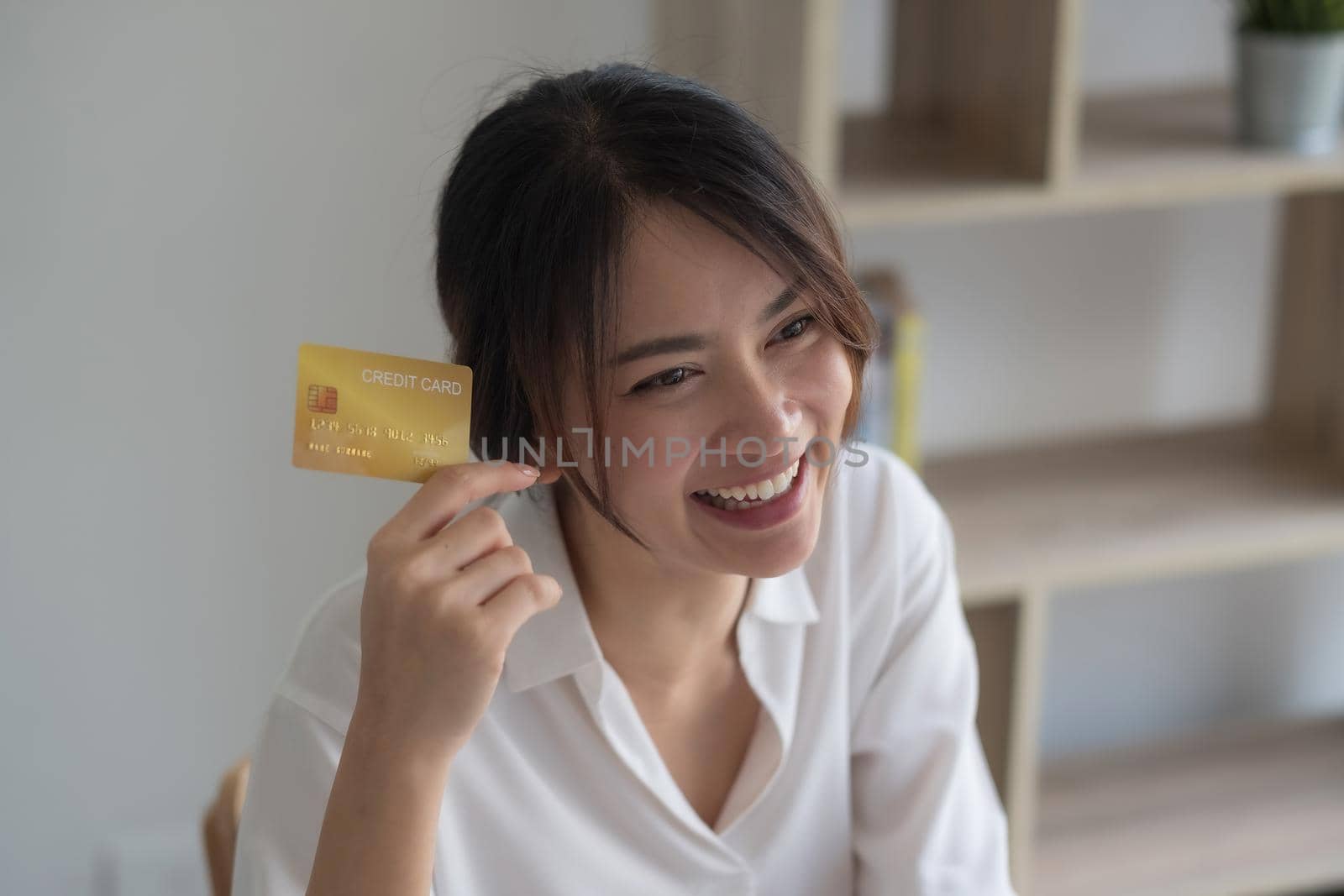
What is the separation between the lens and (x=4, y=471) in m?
1.90

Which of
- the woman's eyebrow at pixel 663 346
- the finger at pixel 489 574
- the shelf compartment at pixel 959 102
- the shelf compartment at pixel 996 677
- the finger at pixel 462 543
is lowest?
the shelf compartment at pixel 996 677

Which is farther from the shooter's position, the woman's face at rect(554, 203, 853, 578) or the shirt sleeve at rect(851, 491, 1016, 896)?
the shirt sleeve at rect(851, 491, 1016, 896)

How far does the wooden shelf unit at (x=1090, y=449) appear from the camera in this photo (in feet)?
5.52

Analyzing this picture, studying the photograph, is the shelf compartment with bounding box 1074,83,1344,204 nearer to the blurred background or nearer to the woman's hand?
the blurred background

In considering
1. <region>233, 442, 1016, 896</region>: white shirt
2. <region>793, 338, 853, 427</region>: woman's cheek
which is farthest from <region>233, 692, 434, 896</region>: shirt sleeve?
<region>793, 338, 853, 427</region>: woman's cheek

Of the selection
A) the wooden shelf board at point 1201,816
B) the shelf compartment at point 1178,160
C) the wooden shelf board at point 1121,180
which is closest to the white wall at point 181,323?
the wooden shelf board at point 1121,180

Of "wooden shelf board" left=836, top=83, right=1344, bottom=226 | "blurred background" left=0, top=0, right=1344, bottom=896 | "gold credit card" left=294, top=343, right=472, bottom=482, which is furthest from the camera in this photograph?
"blurred background" left=0, top=0, right=1344, bottom=896

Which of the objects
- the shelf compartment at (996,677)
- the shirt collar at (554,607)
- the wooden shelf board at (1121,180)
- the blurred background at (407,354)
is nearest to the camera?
the shirt collar at (554,607)

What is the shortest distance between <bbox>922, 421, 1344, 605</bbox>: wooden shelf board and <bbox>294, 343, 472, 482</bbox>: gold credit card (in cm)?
96

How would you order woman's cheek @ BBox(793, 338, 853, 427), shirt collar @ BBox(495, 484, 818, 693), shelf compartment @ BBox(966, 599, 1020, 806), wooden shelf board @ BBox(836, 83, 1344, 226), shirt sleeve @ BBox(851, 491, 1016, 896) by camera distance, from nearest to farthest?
woman's cheek @ BBox(793, 338, 853, 427)
shirt collar @ BBox(495, 484, 818, 693)
shirt sleeve @ BBox(851, 491, 1016, 896)
wooden shelf board @ BBox(836, 83, 1344, 226)
shelf compartment @ BBox(966, 599, 1020, 806)

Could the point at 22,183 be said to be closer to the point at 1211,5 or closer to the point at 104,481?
the point at 104,481

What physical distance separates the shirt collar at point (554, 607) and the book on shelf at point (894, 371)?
0.52 m

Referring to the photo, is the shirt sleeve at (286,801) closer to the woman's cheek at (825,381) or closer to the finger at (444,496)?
the finger at (444,496)

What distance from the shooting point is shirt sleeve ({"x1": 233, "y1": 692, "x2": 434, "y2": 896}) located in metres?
1.12
